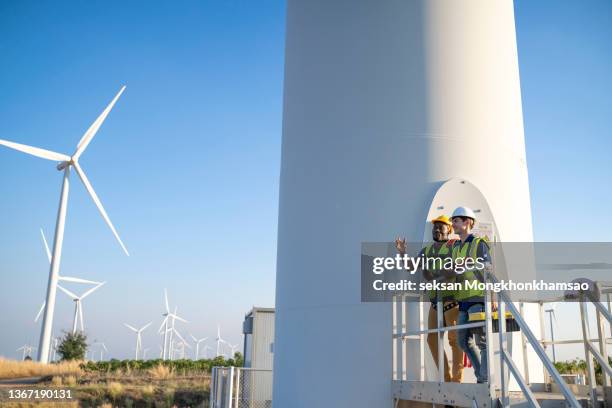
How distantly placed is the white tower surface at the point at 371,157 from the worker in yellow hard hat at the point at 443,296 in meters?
0.63

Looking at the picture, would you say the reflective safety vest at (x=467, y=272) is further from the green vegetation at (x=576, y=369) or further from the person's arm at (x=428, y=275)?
the green vegetation at (x=576, y=369)

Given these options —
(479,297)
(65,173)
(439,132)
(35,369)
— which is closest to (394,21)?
(439,132)

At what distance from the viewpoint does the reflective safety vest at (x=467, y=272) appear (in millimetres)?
6043

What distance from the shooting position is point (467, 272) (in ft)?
20.2

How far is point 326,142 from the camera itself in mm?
8297

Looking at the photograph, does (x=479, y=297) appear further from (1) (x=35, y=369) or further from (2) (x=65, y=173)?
(1) (x=35, y=369)

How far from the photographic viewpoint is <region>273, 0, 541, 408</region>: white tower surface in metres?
7.58

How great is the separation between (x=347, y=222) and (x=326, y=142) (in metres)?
1.22

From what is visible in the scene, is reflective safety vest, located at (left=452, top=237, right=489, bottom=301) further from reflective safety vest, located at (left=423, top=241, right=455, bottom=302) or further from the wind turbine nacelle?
the wind turbine nacelle

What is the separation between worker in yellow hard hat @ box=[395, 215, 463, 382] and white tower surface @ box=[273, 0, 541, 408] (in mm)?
634

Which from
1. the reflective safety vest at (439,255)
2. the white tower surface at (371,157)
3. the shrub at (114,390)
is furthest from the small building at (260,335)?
the reflective safety vest at (439,255)

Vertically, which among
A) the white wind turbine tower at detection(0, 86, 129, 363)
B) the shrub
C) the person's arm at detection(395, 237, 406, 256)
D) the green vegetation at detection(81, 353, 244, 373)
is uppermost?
the white wind turbine tower at detection(0, 86, 129, 363)

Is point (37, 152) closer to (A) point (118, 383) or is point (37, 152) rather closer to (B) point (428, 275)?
(A) point (118, 383)

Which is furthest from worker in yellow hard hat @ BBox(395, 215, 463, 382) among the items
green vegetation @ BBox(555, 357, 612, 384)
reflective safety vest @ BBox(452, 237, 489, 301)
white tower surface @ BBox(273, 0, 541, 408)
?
green vegetation @ BBox(555, 357, 612, 384)
